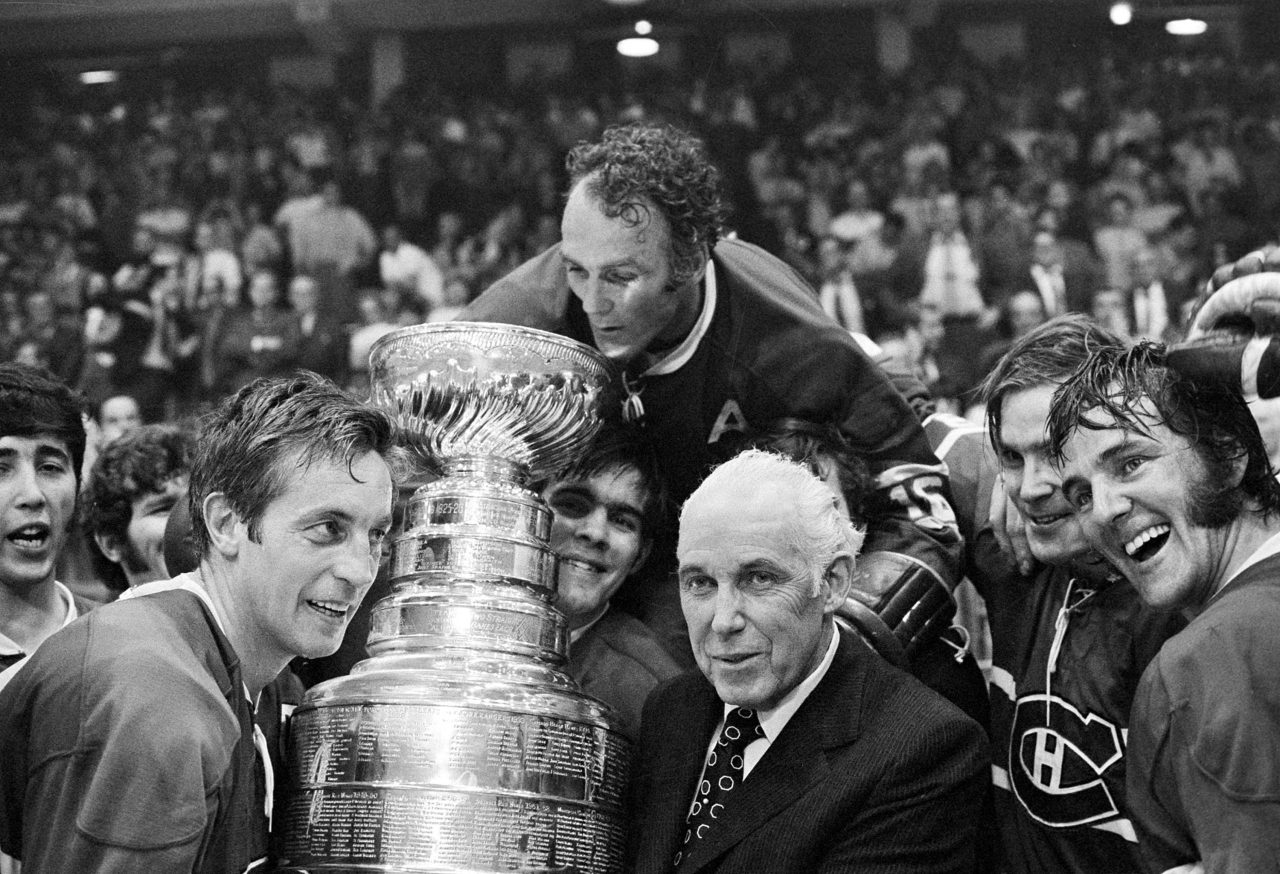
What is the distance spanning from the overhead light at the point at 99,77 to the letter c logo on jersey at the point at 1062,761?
10.9 m

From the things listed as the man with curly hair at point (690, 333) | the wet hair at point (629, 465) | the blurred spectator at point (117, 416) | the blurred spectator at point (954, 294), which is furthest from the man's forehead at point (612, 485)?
the blurred spectator at point (954, 294)

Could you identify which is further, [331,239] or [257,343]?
[331,239]

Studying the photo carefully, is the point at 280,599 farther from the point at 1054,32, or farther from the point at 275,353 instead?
the point at 1054,32

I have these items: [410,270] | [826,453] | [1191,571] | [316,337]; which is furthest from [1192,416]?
[410,270]

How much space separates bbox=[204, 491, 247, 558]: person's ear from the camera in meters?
1.93

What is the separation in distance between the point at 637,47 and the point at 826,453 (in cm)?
977

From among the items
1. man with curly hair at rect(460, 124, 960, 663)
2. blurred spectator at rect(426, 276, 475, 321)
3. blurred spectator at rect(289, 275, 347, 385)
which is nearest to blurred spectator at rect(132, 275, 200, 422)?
blurred spectator at rect(289, 275, 347, 385)

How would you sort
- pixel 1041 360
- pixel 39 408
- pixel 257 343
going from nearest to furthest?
pixel 1041 360
pixel 39 408
pixel 257 343

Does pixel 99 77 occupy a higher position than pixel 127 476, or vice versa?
pixel 99 77

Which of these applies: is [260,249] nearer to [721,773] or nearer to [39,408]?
[39,408]

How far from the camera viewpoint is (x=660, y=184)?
2.54 m

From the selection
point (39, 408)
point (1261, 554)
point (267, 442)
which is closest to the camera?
point (1261, 554)

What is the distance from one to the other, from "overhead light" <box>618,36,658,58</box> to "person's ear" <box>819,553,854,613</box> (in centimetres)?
1002

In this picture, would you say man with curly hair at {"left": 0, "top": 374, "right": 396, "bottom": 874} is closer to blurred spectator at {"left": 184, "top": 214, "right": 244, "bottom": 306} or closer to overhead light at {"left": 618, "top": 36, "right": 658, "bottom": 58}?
blurred spectator at {"left": 184, "top": 214, "right": 244, "bottom": 306}
